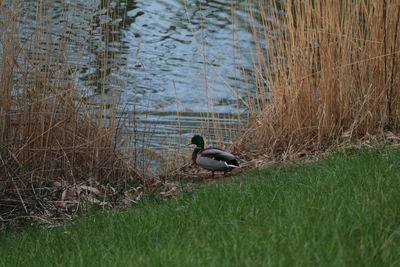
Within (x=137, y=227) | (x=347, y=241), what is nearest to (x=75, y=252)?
(x=137, y=227)

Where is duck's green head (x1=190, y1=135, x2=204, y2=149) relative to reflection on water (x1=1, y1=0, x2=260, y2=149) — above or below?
below

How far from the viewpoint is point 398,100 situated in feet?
24.4

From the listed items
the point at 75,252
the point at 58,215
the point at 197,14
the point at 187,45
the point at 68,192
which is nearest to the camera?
the point at 75,252

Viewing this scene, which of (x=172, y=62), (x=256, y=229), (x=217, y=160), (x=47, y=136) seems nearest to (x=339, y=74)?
(x=217, y=160)

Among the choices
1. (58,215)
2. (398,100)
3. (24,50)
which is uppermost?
(24,50)

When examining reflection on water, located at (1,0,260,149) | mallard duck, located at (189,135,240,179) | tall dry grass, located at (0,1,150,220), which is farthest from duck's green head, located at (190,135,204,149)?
tall dry grass, located at (0,1,150,220)

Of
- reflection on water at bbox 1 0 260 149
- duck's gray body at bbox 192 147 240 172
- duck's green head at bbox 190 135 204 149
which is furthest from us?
reflection on water at bbox 1 0 260 149

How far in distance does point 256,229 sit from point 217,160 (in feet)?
10.4

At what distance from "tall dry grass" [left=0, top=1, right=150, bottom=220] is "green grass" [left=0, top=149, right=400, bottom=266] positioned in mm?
718

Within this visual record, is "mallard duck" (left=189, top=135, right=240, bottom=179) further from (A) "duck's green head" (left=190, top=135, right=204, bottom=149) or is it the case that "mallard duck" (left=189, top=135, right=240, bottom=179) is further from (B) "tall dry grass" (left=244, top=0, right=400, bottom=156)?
(B) "tall dry grass" (left=244, top=0, right=400, bottom=156)

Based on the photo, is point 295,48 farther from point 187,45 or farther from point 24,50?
point 187,45

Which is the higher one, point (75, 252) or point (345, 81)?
point (345, 81)

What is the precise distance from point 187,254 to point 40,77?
130 inches

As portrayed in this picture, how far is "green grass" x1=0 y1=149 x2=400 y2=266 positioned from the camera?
3295mm
